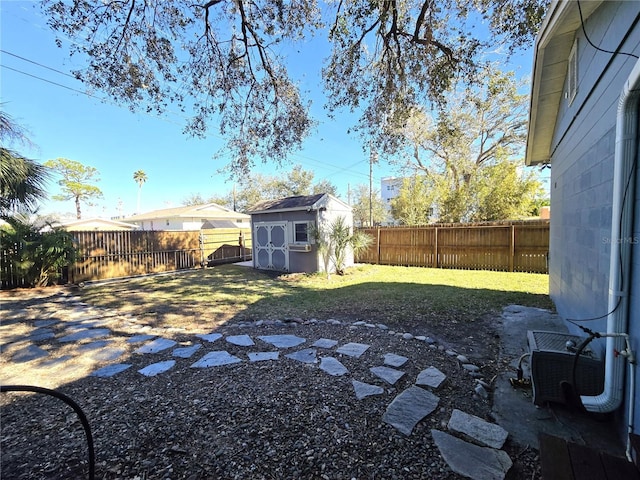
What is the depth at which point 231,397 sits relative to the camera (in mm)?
2365

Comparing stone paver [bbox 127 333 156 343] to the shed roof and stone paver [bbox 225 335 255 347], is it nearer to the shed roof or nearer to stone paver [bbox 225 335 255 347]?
stone paver [bbox 225 335 255 347]

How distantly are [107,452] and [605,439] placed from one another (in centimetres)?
320

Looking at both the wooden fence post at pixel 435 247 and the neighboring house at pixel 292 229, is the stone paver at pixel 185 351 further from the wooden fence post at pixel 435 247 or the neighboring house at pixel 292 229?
the wooden fence post at pixel 435 247

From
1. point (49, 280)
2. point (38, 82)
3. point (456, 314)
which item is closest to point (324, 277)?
point (456, 314)

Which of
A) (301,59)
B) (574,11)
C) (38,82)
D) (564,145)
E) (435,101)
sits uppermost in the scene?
(38,82)

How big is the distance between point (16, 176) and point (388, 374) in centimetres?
825

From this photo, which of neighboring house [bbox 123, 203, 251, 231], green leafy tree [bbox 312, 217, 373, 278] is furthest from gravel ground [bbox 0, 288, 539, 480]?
neighboring house [bbox 123, 203, 251, 231]

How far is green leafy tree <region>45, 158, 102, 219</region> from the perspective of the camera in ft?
94.2

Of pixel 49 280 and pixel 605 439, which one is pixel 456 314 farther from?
pixel 49 280

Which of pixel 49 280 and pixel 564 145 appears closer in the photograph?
pixel 564 145

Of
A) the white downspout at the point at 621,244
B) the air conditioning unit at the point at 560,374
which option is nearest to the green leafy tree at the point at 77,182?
the air conditioning unit at the point at 560,374

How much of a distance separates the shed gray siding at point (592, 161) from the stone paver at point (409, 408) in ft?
5.13

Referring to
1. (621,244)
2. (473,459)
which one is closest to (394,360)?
(473,459)

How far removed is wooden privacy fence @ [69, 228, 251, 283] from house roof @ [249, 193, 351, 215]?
3.23 metres
